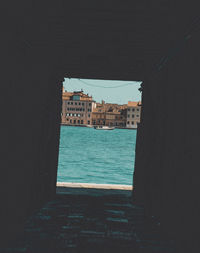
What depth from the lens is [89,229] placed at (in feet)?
19.0

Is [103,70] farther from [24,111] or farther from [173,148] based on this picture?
[173,148]

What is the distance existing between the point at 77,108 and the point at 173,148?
118707 millimetres

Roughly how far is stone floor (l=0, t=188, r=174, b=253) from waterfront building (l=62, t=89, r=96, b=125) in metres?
114

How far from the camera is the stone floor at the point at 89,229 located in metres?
4.81

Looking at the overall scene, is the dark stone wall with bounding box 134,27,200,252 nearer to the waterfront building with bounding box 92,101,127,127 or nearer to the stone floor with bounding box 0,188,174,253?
the stone floor with bounding box 0,188,174,253

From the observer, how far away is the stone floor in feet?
15.8

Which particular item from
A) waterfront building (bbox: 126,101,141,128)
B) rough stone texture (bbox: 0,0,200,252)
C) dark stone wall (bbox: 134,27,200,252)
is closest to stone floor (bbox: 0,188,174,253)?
rough stone texture (bbox: 0,0,200,252)

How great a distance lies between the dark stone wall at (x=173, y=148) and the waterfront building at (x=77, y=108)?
113 meters

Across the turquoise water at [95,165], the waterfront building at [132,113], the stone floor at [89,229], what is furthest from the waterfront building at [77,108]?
the stone floor at [89,229]

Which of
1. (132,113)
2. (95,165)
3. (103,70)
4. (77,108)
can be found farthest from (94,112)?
(103,70)

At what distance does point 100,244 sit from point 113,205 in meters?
3.05

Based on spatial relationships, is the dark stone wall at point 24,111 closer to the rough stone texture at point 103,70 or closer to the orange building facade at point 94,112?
the rough stone texture at point 103,70

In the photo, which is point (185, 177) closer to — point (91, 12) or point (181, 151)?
point (181, 151)

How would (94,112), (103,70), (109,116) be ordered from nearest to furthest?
(103,70)
(94,112)
(109,116)
